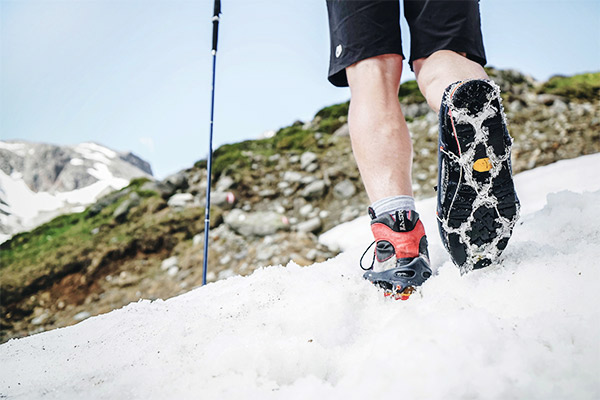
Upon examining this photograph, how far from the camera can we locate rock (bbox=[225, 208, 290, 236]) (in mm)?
4027

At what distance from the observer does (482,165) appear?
101 centimetres

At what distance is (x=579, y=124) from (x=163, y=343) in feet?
20.1

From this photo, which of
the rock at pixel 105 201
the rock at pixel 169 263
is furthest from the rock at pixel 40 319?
the rock at pixel 105 201

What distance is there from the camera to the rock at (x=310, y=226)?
4.14 meters

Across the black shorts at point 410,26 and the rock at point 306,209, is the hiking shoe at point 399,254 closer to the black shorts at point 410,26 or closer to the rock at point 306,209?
the black shorts at point 410,26

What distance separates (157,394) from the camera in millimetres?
797

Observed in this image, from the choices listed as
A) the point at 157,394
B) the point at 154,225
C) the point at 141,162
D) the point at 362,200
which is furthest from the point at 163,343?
the point at 141,162

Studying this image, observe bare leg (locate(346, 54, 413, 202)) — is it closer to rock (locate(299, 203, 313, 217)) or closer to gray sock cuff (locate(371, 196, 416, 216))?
gray sock cuff (locate(371, 196, 416, 216))

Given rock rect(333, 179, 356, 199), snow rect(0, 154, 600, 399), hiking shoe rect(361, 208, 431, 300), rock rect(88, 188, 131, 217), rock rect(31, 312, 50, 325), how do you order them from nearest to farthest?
snow rect(0, 154, 600, 399)
hiking shoe rect(361, 208, 431, 300)
rock rect(31, 312, 50, 325)
rock rect(333, 179, 356, 199)
rock rect(88, 188, 131, 217)

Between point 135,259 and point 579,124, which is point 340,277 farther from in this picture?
point 579,124

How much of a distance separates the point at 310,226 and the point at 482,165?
3226mm

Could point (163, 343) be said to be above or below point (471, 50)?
below

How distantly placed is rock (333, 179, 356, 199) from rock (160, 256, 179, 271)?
2.20m

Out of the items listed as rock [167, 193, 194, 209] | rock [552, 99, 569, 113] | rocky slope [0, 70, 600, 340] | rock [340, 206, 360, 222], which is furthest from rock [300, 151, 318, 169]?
rock [552, 99, 569, 113]
